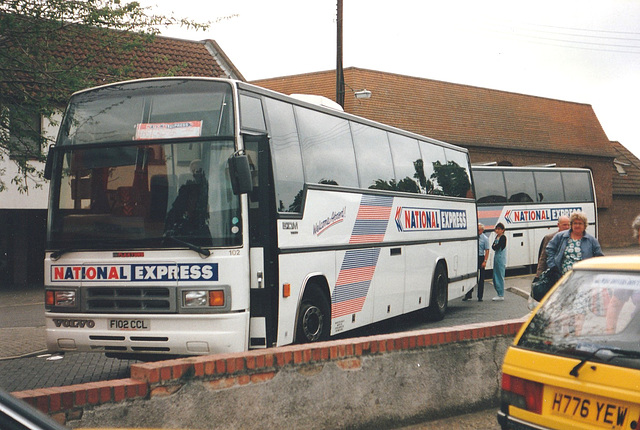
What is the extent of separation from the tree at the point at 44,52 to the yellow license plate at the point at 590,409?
9453 mm

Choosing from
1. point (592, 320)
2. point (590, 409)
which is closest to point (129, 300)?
point (592, 320)

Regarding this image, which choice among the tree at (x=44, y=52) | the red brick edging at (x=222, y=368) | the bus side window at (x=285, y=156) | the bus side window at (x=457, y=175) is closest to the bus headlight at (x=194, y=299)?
the bus side window at (x=285, y=156)

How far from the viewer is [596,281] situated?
16.1 feet

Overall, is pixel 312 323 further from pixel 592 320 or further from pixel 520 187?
pixel 520 187

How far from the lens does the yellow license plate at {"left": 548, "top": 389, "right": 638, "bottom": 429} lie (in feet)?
13.7

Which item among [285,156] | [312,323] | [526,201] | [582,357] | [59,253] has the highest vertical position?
[526,201]

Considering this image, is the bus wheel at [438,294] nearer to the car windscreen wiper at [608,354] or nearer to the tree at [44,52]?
the tree at [44,52]

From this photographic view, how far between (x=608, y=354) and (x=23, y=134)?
10.7 metres

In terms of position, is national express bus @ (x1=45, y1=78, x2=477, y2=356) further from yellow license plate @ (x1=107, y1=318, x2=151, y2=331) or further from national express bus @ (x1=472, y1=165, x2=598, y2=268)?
national express bus @ (x1=472, y1=165, x2=598, y2=268)

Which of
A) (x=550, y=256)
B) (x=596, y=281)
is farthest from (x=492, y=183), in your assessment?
(x=596, y=281)

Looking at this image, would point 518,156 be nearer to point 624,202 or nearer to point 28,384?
point 624,202

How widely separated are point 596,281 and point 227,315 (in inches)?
162

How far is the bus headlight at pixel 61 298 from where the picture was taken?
8391 millimetres

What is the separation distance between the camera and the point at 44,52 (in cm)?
1268
